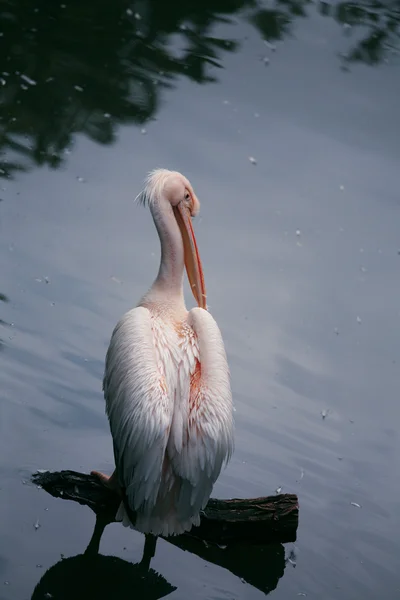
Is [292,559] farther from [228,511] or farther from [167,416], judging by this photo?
[167,416]

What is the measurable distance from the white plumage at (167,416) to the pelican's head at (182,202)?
1.29ft

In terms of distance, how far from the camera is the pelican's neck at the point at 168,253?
4387 mm

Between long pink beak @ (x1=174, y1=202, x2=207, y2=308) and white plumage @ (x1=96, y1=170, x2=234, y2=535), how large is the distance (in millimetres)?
364

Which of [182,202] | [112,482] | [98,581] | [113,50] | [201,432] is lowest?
[113,50]

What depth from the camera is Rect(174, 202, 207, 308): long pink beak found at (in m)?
4.47

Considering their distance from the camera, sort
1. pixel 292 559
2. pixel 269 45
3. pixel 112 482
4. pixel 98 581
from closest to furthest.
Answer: pixel 98 581, pixel 112 482, pixel 292 559, pixel 269 45

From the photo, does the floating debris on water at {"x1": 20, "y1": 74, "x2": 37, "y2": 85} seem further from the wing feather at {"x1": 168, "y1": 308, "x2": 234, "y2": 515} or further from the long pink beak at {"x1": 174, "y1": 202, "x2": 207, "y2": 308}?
the wing feather at {"x1": 168, "y1": 308, "x2": 234, "y2": 515}

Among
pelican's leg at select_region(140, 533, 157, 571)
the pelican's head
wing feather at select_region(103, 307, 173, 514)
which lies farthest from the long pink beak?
pelican's leg at select_region(140, 533, 157, 571)

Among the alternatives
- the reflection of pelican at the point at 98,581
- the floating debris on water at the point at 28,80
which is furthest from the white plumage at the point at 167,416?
the floating debris on water at the point at 28,80

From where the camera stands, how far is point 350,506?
5.32m

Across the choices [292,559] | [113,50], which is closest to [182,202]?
[292,559]

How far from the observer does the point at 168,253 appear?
4422 millimetres

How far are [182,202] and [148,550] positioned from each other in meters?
1.60

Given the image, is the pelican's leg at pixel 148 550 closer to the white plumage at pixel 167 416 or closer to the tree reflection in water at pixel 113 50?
the white plumage at pixel 167 416
